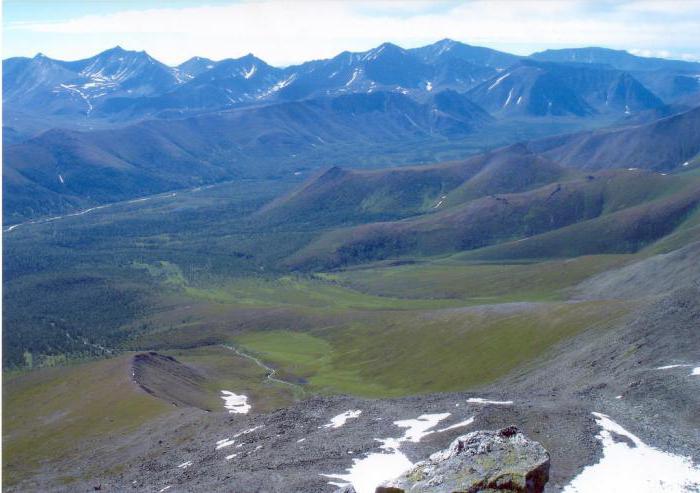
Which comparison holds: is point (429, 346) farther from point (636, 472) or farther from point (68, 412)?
point (636, 472)

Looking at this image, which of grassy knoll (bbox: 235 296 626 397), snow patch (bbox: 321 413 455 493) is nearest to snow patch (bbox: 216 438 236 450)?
snow patch (bbox: 321 413 455 493)

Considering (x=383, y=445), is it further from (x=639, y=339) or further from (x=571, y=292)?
(x=571, y=292)

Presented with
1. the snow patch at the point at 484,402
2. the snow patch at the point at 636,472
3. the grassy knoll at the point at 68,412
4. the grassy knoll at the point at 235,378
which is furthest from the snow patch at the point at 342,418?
the grassy knoll at the point at 235,378

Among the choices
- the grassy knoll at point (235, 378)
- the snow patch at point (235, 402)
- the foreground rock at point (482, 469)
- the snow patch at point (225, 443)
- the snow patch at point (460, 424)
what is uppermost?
the foreground rock at point (482, 469)

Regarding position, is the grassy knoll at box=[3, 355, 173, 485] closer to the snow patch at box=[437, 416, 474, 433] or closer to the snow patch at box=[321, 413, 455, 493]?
the snow patch at box=[321, 413, 455, 493]

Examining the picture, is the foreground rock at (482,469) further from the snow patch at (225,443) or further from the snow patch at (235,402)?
the snow patch at (235,402)

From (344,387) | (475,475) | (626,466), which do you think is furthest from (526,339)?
(475,475)
